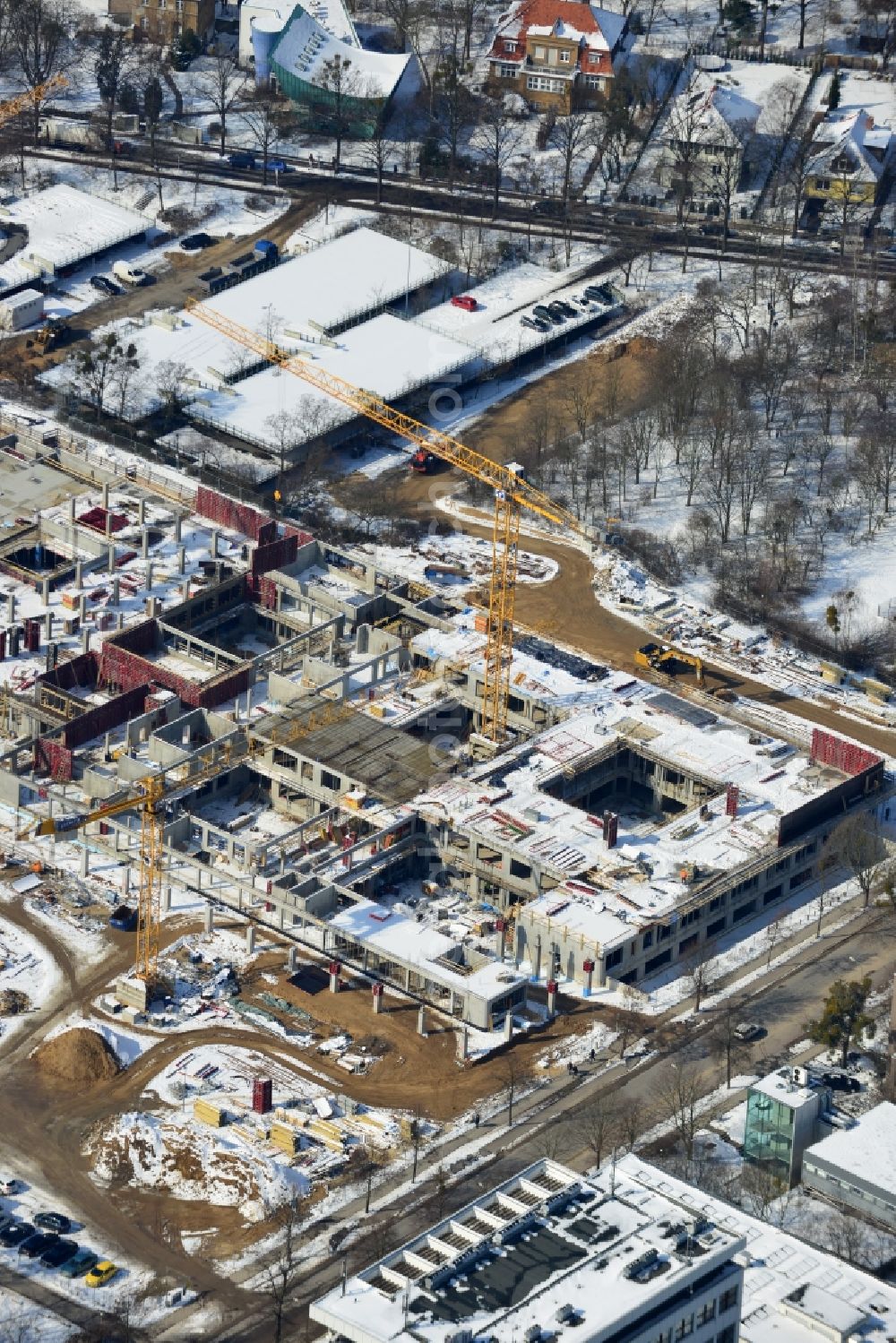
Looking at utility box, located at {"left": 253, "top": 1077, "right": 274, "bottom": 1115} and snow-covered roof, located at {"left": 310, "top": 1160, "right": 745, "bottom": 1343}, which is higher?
snow-covered roof, located at {"left": 310, "top": 1160, "right": 745, "bottom": 1343}

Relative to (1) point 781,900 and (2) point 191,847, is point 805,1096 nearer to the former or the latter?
(1) point 781,900

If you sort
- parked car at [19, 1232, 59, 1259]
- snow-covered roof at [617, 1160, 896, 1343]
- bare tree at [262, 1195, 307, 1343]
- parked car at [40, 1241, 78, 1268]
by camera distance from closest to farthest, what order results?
snow-covered roof at [617, 1160, 896, 1343], bare tree at [262, 1195, 307, 1343], parked car at [40, 1241, 78, 1268], parked car at [19, 1232, 59, 1259]

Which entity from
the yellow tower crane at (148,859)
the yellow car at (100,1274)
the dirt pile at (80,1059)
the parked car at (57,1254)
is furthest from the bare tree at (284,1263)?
the yellow tower crane at (148,859)

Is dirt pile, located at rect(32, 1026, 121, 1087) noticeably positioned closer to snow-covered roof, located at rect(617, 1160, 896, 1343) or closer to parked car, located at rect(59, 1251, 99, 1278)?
parked car, located at rect(59, 1251, 99, 1278)

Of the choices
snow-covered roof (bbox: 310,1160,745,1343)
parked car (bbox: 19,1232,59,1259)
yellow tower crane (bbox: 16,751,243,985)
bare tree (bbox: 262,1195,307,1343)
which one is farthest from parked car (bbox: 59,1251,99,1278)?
yellow tower crane (bbox: 16,751,243,985)

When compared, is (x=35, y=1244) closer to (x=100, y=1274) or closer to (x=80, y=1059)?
(x=100, y=1274)

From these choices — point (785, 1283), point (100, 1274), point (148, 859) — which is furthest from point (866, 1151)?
point (148, 859)
